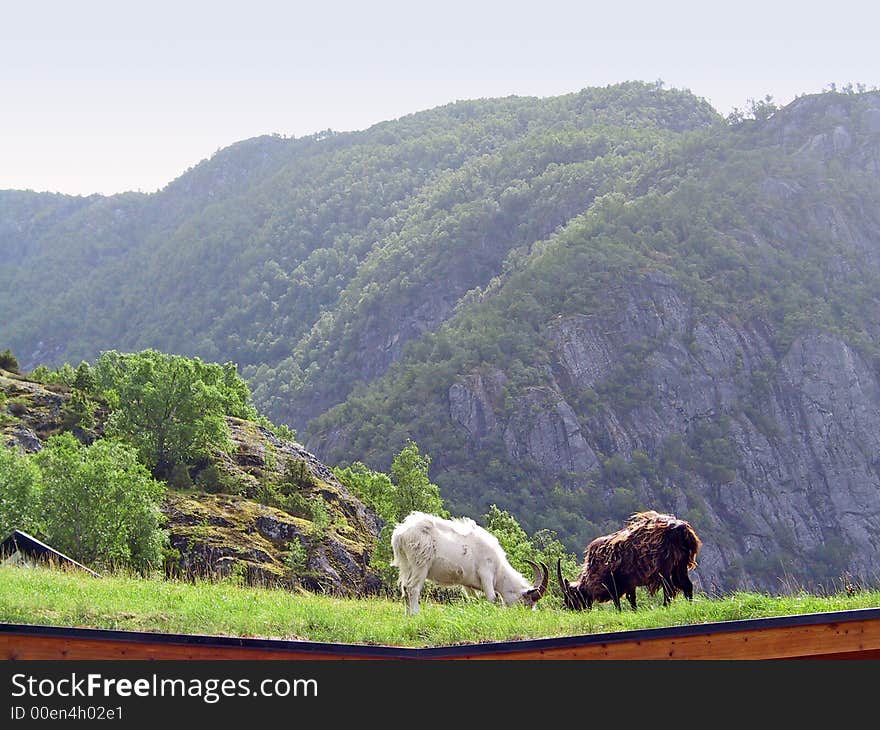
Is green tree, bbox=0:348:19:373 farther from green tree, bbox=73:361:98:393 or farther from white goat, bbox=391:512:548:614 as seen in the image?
white goat, bbox=391:512:548:614

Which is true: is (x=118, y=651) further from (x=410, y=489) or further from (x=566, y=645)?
(x=410, y=489)

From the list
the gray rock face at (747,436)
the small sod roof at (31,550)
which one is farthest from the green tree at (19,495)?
the gray rock face at (747,436)

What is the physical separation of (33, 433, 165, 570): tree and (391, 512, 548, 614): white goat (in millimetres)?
18915

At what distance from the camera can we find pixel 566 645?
10.4 m

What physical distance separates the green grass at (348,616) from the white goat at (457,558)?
1.95 metres

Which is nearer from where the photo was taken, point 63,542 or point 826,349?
point 63,542

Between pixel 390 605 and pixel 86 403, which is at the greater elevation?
pixel 86 403

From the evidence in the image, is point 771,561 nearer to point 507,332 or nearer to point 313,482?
point 507,332

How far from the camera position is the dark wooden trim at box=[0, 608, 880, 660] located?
995 centimetres

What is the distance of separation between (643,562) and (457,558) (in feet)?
11.3

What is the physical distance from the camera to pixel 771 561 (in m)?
164

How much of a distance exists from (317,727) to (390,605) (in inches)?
260

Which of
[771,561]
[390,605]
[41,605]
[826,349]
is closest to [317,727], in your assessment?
[41,605]

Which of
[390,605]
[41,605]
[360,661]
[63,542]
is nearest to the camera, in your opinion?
[360,661]
